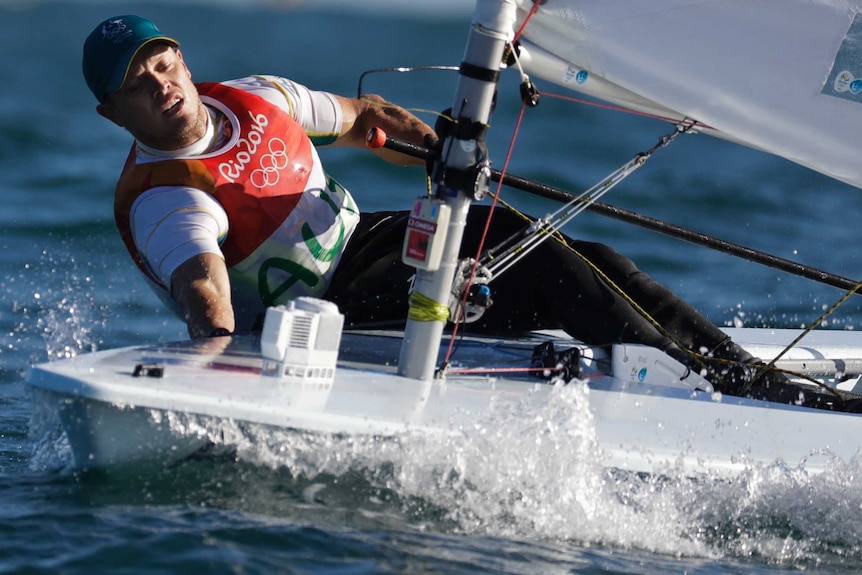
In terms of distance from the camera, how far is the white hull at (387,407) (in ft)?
6.18

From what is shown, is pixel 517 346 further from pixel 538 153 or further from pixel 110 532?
pixel 538 153

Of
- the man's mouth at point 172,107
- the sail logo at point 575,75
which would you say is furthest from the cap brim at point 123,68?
the sail logo at point 575,75

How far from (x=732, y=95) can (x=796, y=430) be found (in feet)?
2.20

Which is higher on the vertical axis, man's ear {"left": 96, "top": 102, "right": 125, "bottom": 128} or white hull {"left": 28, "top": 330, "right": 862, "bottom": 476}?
man's ear {"left": 96, "top": 102, "right": 125, "bottom": 128}

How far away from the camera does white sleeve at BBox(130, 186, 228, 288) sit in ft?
7.64

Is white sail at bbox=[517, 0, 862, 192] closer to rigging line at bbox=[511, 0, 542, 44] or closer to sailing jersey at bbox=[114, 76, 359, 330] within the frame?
rigging line at bbox=[511, 0, 542, 44]

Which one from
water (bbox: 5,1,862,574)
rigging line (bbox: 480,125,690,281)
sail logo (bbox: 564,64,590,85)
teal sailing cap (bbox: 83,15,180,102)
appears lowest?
water (bbox: 5,1,862,574)

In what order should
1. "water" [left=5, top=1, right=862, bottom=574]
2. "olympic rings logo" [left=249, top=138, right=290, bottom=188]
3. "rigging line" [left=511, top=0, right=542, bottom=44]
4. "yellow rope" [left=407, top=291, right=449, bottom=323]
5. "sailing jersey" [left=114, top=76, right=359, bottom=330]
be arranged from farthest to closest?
"olympic rings logo" [left=249, top=138, right=290, bottom=188], "sailing jersey" [left=114, top=76, right=359, bottom=330], "rigging line" [left=511, top=0, right=542, bottom=44], "yellow rope" [left=407, top=291, right=449, bottom=323], "water" [left=5, top=1, right=862, bottom=574]

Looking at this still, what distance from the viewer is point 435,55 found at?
1355cm

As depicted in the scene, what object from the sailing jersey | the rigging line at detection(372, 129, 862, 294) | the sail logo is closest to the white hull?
the sailing jersey

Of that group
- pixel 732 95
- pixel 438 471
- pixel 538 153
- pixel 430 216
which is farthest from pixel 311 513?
pixel 538 153

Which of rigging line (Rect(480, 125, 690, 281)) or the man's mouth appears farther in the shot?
the man's mouth

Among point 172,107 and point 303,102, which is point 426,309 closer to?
point 172,107

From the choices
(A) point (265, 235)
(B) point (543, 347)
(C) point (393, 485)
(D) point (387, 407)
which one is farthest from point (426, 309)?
(A) point (265, 235)
